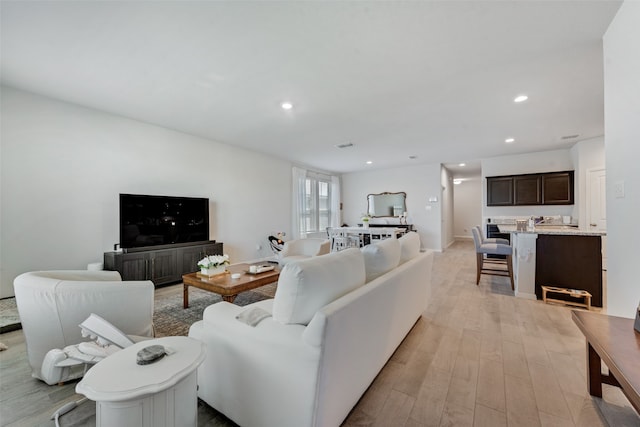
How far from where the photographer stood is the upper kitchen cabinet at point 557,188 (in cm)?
537

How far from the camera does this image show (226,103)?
10.6 ft

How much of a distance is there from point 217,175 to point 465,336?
189 inches

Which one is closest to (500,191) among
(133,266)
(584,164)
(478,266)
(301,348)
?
(584,164)

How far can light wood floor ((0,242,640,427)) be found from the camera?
140 cm

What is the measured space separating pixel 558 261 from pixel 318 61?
3854mm

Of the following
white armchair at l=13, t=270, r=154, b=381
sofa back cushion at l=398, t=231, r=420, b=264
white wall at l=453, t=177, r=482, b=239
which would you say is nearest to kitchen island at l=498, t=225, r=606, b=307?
sofa back cushion at l=398, t=231, r=420, b=264

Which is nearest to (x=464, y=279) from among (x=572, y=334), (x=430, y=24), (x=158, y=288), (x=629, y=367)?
(x=572, y=334)

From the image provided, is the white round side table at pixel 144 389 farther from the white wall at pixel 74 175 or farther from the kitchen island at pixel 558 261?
the kitchen island at pixel 558 261

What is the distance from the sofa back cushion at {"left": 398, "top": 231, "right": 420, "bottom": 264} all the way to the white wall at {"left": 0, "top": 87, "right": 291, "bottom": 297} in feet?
12.6

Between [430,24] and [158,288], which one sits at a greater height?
[430,24]

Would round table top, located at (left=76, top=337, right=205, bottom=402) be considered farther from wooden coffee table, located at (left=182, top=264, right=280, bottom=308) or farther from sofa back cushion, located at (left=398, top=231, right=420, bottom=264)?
sofa back cushion, located at (left=398, top=231, right=420, bottom=264)

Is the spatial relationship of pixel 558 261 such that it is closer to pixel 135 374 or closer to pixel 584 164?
pixel 584 164

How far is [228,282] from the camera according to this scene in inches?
105

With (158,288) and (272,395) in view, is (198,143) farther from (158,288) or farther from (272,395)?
(272,395)
